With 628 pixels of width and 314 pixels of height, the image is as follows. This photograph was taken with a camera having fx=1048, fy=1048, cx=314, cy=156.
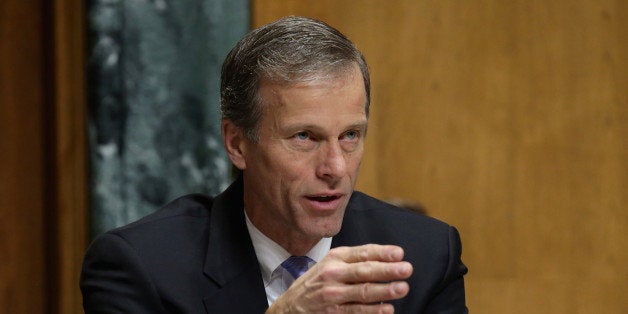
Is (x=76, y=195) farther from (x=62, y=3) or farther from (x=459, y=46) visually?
(x=459, y=46)

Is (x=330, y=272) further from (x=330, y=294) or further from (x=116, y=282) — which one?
(x=116, y=282)

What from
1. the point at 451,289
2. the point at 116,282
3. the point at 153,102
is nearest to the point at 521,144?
the point at 153,102

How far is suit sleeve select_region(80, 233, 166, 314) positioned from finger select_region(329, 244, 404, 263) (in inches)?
18.4

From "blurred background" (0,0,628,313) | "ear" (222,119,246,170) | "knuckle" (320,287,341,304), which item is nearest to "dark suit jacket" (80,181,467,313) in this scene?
"ear" (222,119,246,170)

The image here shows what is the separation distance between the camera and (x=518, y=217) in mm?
3643

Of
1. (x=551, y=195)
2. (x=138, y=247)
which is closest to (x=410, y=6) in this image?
(x=551, y=195)

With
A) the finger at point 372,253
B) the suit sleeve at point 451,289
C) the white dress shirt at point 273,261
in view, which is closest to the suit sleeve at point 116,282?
the white dress shirt at point 273,261

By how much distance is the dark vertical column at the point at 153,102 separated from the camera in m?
3.16

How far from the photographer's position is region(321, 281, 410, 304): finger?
171 centimetres

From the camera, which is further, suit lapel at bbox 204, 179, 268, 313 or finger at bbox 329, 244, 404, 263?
suit lapel at bbox 204, 179, 268, 313

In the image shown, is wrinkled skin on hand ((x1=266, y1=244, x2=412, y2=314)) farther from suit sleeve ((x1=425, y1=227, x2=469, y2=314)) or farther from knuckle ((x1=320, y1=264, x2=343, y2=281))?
suit sleeve ((x1=425, y1=227, x2=469, y2=314))

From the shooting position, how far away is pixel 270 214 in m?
2.21

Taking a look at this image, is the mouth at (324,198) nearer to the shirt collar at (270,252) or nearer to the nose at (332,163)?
the nose at (332,163)

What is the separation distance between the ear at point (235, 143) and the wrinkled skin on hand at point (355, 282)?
46cm
